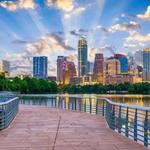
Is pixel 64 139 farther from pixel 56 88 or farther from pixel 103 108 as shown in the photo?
pixel 56 88

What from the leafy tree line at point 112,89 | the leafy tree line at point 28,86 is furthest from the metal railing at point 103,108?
the leafy tree line at point 112,89

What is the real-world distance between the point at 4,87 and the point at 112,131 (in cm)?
9804

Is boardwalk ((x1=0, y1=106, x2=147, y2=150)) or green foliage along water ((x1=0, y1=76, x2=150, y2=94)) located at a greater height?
green foliage along water ((x1=0, y1=76, x2=150, y2=94))

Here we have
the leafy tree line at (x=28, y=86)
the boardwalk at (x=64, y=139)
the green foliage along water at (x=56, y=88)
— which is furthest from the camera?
the green foliage along water at (x=56, y=88)

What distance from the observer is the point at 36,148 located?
35.3 ft

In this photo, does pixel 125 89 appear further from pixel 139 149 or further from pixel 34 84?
pixel 139 149

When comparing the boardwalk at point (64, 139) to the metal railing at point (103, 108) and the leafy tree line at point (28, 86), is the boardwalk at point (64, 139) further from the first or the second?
the leafy tree line at point (28, 86)

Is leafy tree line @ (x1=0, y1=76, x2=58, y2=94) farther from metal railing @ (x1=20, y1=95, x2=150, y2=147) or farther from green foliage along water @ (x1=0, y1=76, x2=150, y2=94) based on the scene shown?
metal railing @ (x1=20, y1=95, x2=150, y2=147)

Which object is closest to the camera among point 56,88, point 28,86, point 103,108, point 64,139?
point 64,139

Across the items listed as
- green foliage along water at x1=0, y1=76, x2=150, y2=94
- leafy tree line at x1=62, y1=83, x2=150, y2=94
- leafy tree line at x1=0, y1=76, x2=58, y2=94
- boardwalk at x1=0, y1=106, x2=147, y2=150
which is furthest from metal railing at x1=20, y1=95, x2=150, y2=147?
leafy tree line at x1=62, y1=83, x2=150, y2=94

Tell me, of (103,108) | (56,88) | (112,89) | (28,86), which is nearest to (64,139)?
(103,108)

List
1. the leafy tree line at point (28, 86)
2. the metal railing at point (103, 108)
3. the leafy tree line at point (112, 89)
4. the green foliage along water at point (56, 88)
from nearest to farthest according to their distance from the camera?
the metal railing at point (103, 108) < the leafy tree line at point (28, 86) < the green foliage along water at point (56, 88) < the leafy tree line at point (112, 89)

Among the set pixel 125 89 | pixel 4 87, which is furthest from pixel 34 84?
pixel 125 89

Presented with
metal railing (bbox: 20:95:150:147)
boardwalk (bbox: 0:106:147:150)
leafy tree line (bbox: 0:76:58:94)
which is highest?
leafy tree line (bbox: 0:76:58:94)
